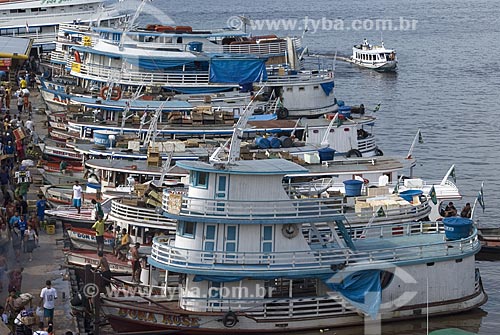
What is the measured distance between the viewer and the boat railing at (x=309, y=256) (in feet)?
104

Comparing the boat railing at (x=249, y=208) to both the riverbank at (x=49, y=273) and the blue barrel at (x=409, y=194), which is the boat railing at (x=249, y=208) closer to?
the riverbank at (x=49, y=273)

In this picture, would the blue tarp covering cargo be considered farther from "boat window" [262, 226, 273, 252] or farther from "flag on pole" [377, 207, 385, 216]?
"boat window" [262, 226, 273, 252]

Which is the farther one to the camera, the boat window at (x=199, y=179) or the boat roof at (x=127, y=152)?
the boat roof at (x=127, y=152)

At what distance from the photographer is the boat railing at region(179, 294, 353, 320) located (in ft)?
105

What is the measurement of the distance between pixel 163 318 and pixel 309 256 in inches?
159

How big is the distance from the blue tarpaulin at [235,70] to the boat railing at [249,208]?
26988mm

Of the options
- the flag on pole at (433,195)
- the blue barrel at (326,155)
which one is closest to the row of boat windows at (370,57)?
the blue barrel at (326,155)

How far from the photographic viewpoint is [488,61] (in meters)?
99.0

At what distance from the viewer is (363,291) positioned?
32531 mm

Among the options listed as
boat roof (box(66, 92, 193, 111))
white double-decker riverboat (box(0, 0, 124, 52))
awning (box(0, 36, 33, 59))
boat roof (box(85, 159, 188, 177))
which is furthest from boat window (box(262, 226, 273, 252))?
white double-decker riverboat (box(0, 0, 124, 52))

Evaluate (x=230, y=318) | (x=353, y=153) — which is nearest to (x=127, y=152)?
(x=353, y=153)

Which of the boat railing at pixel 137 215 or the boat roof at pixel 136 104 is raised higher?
the boat roof at pixel 136 104

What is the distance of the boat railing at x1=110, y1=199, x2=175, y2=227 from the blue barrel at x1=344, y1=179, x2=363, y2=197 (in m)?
5.87

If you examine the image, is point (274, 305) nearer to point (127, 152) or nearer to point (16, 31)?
point (127, 152)
